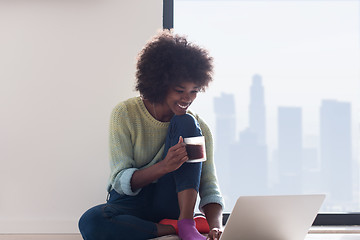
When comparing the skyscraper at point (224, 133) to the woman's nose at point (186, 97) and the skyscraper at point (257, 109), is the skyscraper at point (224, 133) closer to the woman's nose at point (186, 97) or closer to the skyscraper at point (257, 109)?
the skyscraper at point (257, 109)

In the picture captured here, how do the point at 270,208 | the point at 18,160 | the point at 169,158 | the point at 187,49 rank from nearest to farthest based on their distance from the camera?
the point at 270,208
the point at 169,158
the point at 187,49
the point at 18,160

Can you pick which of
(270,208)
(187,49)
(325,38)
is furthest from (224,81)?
(270,208)

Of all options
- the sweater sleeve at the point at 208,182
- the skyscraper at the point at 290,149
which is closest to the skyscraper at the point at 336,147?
the skyscraper at the point at 290,149

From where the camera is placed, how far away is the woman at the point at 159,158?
191 cm

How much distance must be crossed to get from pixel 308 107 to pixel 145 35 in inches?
50.8

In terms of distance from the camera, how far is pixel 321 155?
327 centimetres

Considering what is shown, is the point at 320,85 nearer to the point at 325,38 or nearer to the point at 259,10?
the point at 325,38

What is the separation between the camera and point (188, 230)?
6.12 ft

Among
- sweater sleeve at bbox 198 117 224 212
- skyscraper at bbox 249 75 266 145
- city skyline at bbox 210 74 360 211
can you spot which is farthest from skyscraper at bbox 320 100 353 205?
sweater sleeve at bbox 198 117 224 212

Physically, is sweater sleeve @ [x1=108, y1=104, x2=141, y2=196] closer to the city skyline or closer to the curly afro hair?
the curly afro hair

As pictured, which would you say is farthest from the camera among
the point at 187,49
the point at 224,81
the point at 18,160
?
the point at 224,81

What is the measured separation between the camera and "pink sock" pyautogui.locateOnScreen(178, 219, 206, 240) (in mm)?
1837

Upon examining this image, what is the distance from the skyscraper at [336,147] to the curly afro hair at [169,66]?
1.49 m

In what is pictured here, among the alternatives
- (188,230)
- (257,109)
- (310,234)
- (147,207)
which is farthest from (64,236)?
(257,109)
